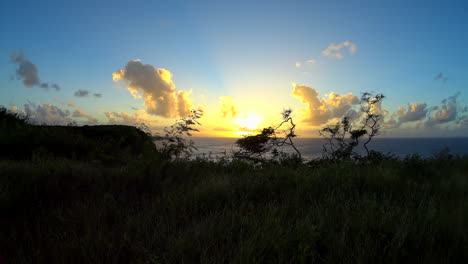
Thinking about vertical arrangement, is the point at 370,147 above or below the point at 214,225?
below

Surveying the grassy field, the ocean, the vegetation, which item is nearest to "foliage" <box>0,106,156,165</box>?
the vegetation

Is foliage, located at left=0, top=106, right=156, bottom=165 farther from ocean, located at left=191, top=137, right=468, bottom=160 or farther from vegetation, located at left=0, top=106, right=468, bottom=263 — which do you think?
ocean, located at left=191, top=137, right=468, bottom=160

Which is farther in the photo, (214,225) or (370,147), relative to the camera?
(370,147)

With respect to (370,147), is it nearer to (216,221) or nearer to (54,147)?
(54,147)

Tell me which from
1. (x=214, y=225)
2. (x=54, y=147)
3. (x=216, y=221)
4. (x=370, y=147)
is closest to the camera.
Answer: (x=214, y=225)

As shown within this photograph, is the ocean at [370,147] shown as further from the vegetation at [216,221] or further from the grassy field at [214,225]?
the grassy field at [214,225]

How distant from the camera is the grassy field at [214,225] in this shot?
181 centimetres

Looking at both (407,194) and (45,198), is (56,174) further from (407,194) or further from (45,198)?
(407,194)

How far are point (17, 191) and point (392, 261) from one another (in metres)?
4.60

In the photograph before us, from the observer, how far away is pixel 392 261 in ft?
6.06

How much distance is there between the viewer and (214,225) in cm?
215

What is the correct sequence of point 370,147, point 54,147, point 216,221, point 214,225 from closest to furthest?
point 214,225 < point 216,221 < point 54,147 < point 370,147

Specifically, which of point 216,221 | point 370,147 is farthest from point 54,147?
point 370,147

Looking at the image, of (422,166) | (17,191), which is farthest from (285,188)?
(422,166)
